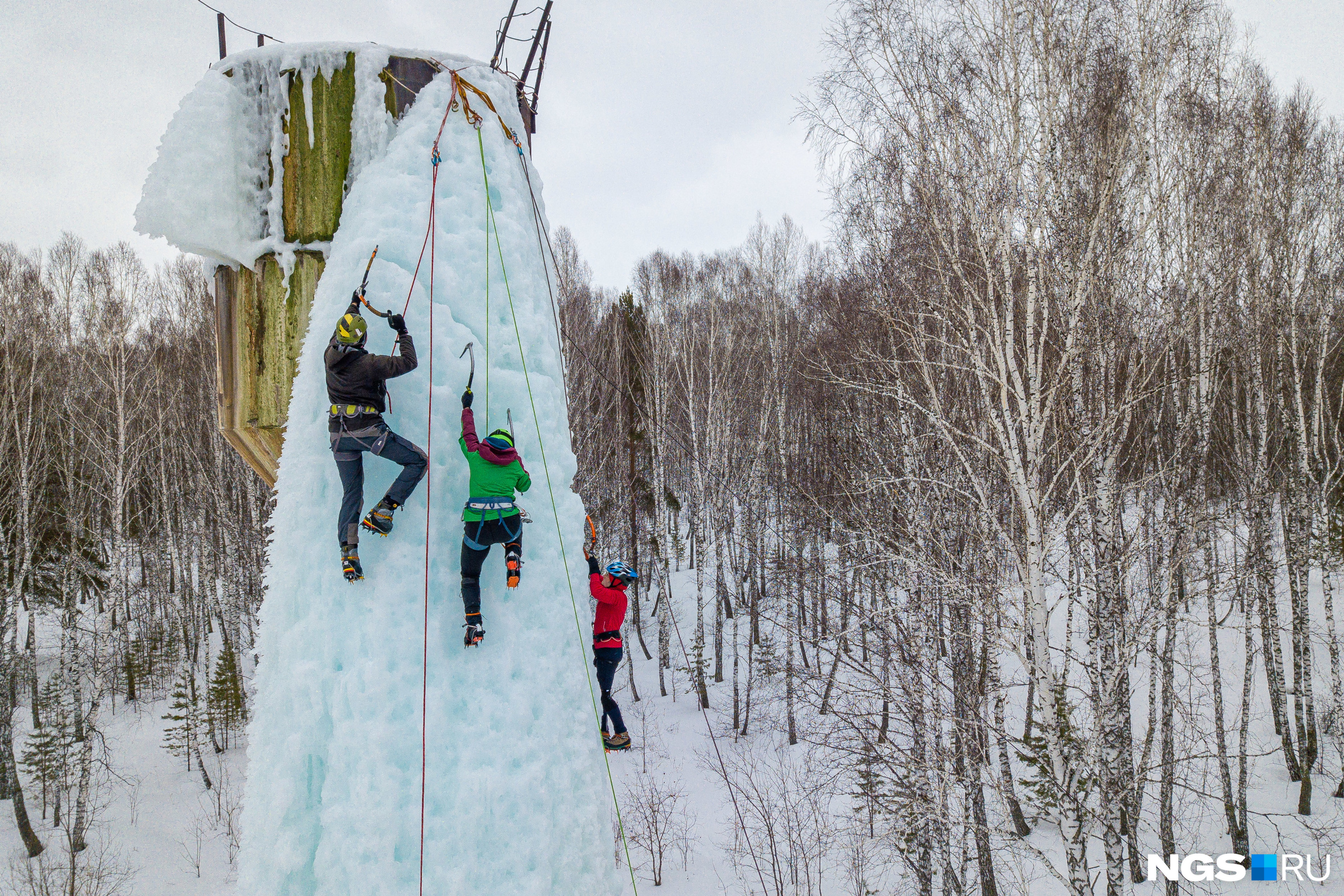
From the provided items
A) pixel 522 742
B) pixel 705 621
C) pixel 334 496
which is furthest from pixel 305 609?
pixel 705 621

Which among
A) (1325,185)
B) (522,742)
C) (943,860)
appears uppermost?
(1325,185)

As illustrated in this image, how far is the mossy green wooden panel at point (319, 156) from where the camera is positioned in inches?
158

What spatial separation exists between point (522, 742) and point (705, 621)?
828 inches

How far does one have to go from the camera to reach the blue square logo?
1153 cm

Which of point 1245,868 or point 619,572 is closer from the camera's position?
point 619,572

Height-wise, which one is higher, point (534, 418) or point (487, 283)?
point (487, 283)

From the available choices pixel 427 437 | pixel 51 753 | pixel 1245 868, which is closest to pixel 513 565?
pixel 427 437

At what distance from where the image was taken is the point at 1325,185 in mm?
12578

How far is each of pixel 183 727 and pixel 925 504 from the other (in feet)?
64.4

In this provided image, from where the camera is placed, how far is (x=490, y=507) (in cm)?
359

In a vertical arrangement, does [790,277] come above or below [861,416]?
above

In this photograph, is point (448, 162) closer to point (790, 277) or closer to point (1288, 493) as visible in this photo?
point (1288, 493)

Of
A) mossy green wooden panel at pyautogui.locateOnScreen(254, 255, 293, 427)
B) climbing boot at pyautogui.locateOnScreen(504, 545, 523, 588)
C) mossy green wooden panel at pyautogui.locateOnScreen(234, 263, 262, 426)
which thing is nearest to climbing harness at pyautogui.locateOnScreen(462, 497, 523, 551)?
climbing boot at pyautogui.locateOnScreen(504, 545, 523, 588)

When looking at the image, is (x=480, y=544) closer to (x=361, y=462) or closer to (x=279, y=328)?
(x=361, y=462)
